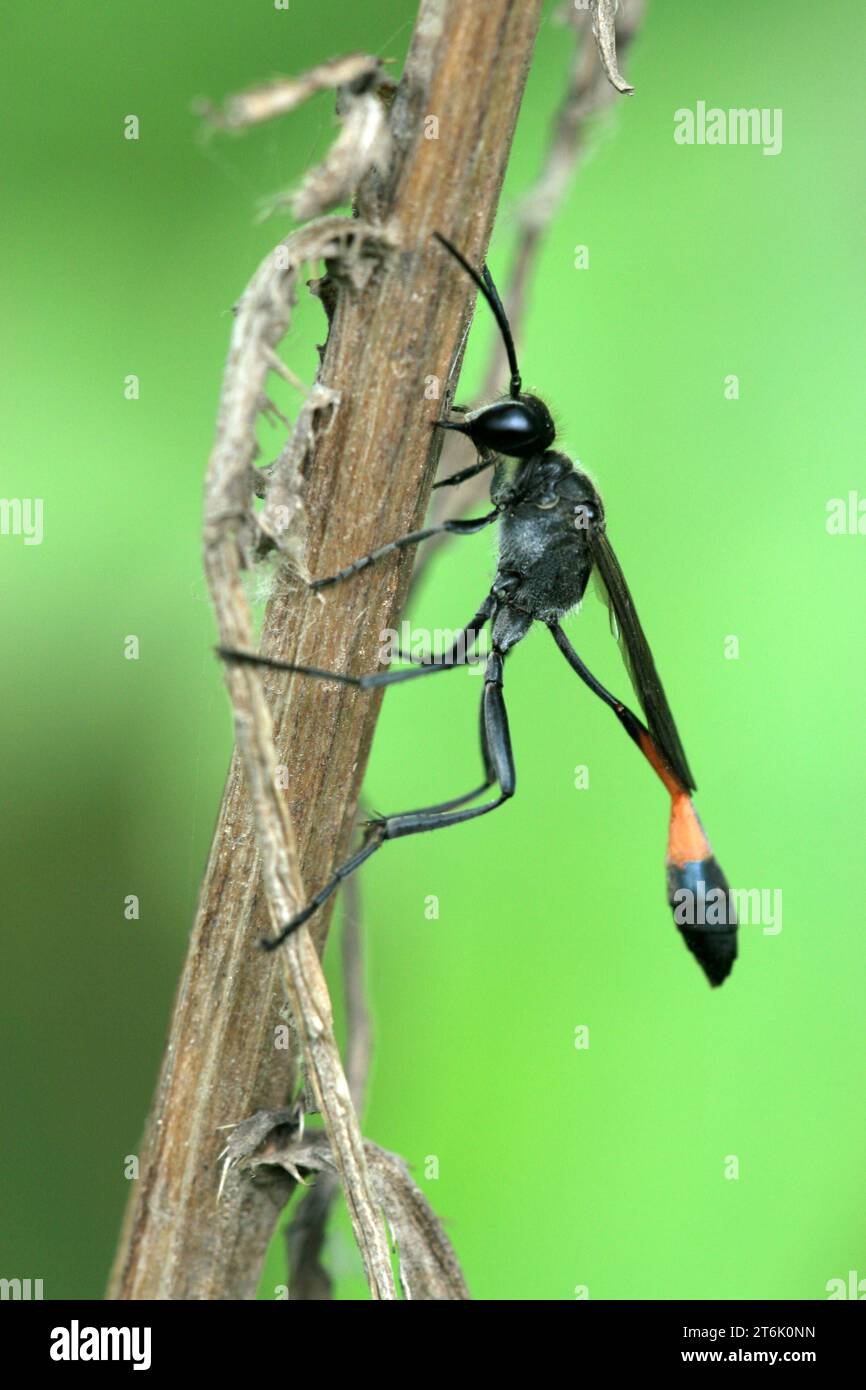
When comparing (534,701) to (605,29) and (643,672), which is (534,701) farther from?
(605,29)

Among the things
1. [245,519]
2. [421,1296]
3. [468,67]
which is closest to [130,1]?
[468,67]

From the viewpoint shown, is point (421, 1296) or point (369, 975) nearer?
point (421, 1296)

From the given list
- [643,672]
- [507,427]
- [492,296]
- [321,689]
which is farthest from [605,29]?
[643,672]

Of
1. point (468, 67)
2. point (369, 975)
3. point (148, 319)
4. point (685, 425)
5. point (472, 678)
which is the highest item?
point (148, 319)

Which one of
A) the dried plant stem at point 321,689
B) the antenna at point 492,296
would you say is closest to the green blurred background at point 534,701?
the antenna at point 492,296

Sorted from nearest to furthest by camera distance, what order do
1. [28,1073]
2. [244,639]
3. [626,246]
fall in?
[244,639]
[28,1073]
[626,246]

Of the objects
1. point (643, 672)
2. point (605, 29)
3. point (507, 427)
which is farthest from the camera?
point (643, 672)

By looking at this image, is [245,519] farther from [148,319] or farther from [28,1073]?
[28,1073]

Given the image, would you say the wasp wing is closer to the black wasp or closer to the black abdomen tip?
the black wasp
